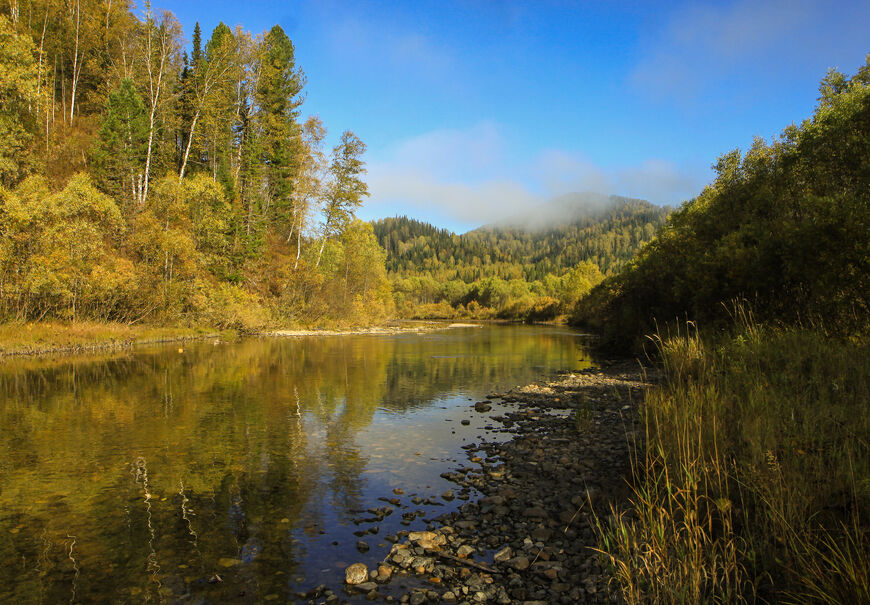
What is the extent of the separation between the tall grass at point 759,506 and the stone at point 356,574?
3055 mm

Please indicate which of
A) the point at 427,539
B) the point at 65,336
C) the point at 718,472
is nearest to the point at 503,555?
the point at 427,539

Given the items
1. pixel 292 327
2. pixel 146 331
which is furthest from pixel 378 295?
pixel 146 331

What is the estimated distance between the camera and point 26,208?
27172mm

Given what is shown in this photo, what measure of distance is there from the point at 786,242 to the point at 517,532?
1670 centimetres

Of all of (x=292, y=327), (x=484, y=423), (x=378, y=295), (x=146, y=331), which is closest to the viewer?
(x=484, y=423)

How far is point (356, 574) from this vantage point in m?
6.14

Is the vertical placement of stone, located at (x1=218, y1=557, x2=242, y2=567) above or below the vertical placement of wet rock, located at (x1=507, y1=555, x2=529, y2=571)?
below

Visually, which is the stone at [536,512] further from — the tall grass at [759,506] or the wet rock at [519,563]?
the wet rock at [519,563]

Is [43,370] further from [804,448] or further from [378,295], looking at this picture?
[378,295]

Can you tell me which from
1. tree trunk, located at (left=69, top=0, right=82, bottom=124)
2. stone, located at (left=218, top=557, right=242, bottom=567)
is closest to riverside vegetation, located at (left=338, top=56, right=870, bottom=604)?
stone, located at (left=218, top=557, right=242, bottom=567)

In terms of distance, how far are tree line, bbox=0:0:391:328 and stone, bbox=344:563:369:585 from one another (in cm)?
3089

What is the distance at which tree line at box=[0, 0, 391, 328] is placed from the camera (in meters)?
29.7

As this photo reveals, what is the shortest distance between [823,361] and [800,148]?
2126cm

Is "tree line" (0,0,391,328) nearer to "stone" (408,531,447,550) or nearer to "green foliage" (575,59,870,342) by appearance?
"stone" (408,531,447,550)
